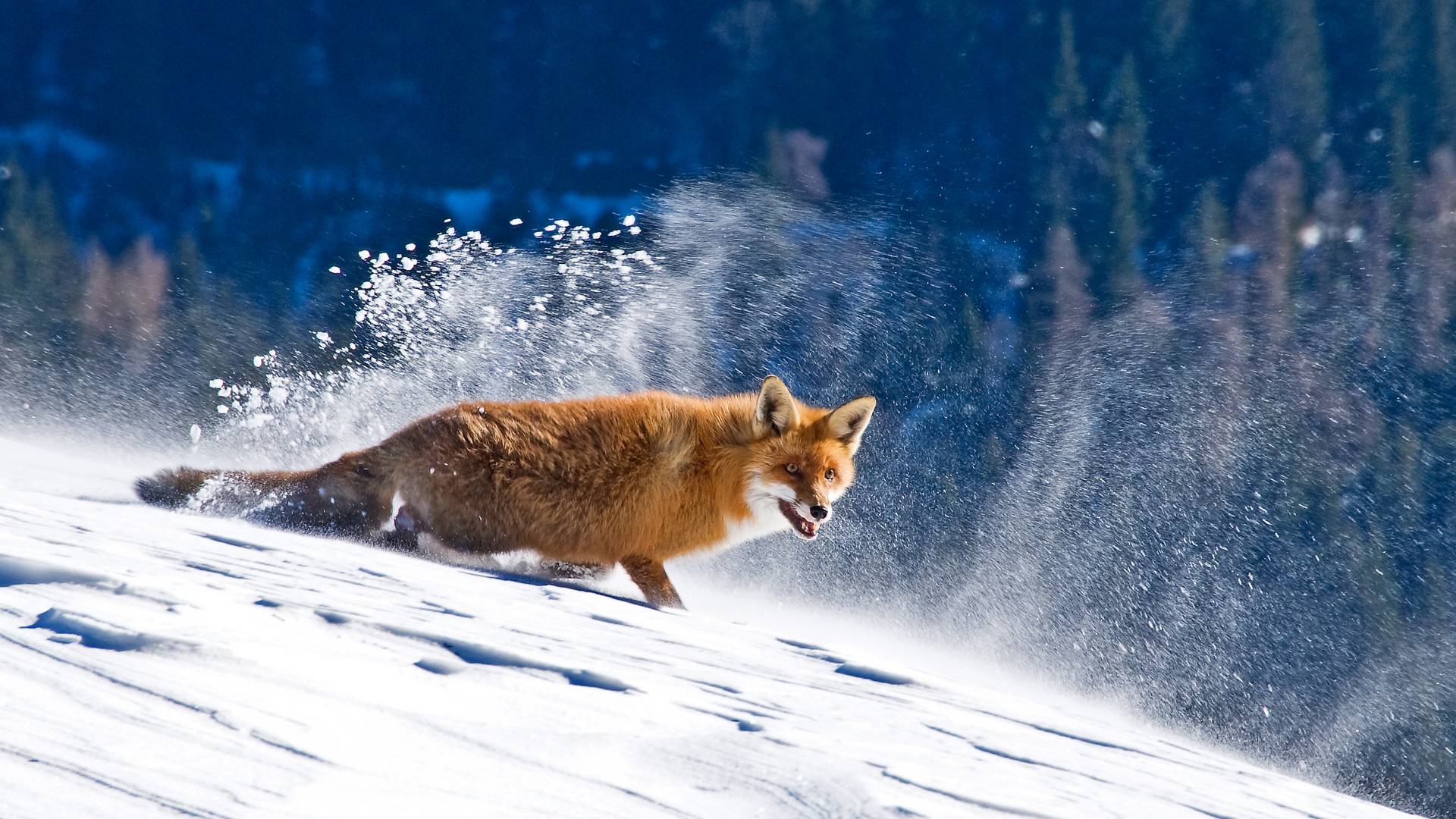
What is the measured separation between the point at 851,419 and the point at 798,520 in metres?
0.64

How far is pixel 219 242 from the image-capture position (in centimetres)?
5816

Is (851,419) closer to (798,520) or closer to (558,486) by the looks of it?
(798,520)

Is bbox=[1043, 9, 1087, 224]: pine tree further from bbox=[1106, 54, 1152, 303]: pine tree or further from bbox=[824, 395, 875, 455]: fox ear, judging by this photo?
bbox=[824, 395, 875, 455]: fox ear

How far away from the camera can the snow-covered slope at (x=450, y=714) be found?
2.23 meters

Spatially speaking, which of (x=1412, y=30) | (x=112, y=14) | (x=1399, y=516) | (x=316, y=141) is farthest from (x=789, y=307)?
(x=112, y=14)

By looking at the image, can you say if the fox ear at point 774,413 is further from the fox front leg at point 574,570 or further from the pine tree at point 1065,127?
the pine tree at point 1065,127

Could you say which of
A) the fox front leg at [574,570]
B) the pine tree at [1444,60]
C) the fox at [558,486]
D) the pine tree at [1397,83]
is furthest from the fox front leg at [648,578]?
the pine tree at [1444,60]

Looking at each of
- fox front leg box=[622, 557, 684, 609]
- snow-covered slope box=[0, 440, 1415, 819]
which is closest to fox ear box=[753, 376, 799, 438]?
fox front leg box=[622, 557, 684, 609]

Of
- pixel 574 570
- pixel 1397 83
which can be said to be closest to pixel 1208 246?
pixel 1397 83

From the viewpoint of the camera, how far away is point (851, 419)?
20.2 ft

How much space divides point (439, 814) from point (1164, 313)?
60.9 meters

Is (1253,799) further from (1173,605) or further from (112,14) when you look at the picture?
(112,14)

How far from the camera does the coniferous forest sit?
39969 mm

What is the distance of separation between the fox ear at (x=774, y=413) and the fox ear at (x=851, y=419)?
23cm
